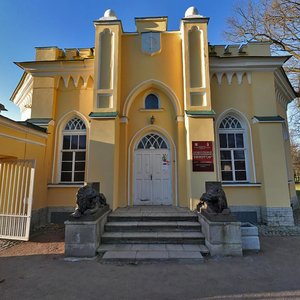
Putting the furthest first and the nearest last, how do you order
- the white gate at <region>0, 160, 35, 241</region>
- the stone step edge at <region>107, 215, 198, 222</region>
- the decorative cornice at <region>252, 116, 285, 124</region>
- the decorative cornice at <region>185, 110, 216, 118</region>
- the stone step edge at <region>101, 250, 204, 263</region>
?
the decorative cornice at <region>252, 116, 285, 124</region> < the decorative cornice at <region>185, 110, 216, 118</region> < the white gate at <region>0, 160, 35, 241</region> < the stone step edge at <region>107, 215, 198, 222</region> < the stone step edge at <region>101, 250, 204, 263</region>

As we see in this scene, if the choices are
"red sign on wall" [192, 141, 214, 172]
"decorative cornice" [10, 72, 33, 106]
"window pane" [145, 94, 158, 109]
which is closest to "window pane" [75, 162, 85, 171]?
"window pane" [145, 94, 158, 109]

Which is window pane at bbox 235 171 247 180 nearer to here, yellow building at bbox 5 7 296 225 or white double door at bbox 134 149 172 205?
yellow building at bbox 5 7 296 225

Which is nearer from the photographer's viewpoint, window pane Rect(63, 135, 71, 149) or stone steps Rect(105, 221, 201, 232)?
stone steps Rect(105, 221, 201, 232)

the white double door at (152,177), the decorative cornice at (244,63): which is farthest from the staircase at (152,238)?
the decorative cornice at (244,63)

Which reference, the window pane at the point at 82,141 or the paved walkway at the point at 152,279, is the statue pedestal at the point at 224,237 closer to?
the paved walkway at the point at 152,279

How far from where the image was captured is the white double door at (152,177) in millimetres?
8609

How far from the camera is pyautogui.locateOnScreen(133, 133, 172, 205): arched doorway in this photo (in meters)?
8.62

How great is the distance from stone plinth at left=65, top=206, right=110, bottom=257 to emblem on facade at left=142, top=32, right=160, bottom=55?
23.0 ft

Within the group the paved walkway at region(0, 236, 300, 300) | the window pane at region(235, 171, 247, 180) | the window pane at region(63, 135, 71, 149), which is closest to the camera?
the paved walkway at region(0, 236, 300, 300)

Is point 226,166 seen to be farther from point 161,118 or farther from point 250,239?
point 250,239

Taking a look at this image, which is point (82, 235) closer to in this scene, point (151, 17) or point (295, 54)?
point (151, 17)

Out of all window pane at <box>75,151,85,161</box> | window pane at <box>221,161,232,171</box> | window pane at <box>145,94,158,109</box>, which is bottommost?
window pane at <box>221,161,232,171</box>

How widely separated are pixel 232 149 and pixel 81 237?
674cm

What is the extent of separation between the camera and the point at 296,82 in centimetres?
1447
